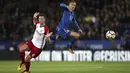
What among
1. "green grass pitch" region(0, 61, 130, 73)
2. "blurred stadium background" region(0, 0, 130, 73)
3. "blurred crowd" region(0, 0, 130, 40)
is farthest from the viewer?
"blurred crowd" region(0, 0, 130, 40)

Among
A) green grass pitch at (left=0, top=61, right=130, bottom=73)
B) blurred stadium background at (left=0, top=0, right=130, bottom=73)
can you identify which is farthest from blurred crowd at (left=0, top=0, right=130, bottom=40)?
green grass pitch at (left=0, top=61, right=130, bottom=73)

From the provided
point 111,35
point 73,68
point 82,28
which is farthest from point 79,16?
point 111,35

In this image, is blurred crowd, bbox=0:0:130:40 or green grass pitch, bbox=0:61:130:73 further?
blurred crowd, bbox=0:0:130:40

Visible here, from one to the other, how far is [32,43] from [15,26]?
13588 millimetres

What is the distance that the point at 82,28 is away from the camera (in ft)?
89.9

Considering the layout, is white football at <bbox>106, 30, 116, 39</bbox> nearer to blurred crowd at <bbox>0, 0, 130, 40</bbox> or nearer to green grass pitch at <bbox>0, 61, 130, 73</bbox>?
green grass pitch at <bbox>0, 61, 130, 73</bbox>

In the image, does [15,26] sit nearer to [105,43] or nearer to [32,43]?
[105,43]

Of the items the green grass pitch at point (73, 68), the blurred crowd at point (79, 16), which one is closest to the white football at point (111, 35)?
the green grass pitch at point (73, 68)

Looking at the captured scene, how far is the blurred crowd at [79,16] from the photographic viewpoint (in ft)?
89.5

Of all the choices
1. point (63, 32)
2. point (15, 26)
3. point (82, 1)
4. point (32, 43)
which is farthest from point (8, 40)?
point (32, 43)

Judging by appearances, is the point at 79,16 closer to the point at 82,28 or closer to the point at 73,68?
the point at 82,28

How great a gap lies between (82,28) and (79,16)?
1625 millimetres

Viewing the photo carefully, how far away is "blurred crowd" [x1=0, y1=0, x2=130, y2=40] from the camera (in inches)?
1074

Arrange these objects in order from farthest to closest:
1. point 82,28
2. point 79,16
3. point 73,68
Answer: point 79,16 → point 82,28 → point 73,68
